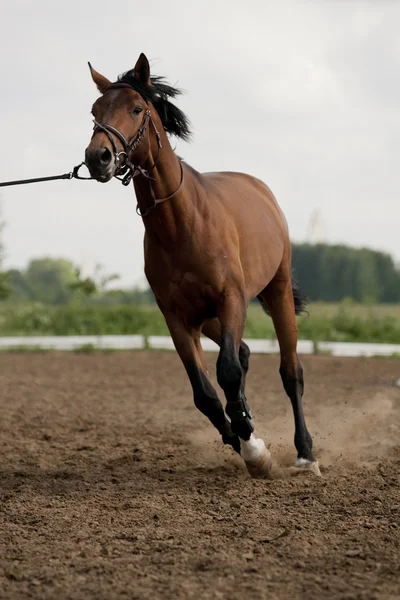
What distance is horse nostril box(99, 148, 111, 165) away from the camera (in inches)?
157

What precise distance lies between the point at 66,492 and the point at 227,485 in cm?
101

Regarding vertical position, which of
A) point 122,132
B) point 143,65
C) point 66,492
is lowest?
point 66,492

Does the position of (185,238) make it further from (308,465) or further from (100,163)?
(308,465)

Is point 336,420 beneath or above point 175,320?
beneath

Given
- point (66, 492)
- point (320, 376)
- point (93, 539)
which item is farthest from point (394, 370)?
point (93, 539)

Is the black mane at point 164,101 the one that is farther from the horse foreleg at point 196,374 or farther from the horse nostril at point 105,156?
the horse foreleg at point 196,374

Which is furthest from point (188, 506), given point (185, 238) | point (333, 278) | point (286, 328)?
point (333, 278)

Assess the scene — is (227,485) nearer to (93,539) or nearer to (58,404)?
(93,539)

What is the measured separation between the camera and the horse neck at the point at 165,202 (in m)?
4.61

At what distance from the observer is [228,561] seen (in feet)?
11.1

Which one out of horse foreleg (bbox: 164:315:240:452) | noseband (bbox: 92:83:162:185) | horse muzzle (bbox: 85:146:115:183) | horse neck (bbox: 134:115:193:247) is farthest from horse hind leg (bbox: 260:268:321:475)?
horse muzzle (bbox: 85:146:115:183)

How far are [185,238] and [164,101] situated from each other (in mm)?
849

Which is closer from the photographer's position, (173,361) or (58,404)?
(58,404)

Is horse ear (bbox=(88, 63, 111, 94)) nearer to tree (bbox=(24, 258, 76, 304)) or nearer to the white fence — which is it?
the white fence
